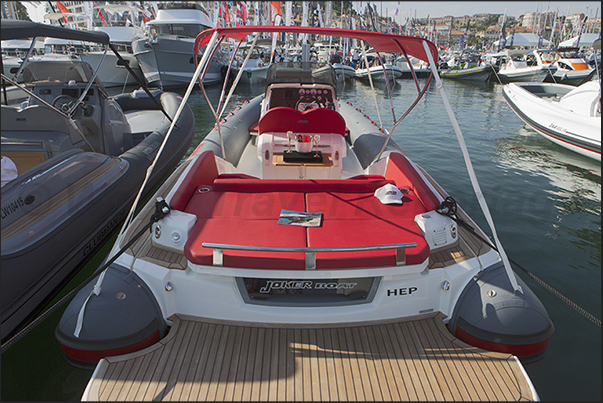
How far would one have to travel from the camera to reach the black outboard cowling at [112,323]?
90.6 inches

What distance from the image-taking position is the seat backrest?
472 cm

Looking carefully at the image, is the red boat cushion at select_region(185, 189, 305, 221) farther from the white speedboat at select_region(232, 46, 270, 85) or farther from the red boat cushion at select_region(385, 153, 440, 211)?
the white speedboat at select_region(232, 46, 270, 85)

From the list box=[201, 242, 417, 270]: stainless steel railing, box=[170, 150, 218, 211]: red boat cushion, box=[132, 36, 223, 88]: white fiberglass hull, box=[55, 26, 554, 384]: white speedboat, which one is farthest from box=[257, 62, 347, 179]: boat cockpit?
→ box=[132, 36, 223, 88]: white fiberglass hull

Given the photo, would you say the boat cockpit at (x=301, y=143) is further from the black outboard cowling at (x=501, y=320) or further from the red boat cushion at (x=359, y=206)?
the black outboard cowling at (x=501, y=320)

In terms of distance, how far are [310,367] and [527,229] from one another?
445 centimetres

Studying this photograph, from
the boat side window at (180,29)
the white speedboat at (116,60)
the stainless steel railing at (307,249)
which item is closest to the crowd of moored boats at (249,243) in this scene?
the stainless steel railing at (307,249)

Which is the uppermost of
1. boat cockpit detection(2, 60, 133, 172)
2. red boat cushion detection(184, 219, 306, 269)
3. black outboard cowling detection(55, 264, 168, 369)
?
boat cockpit detection(2, 60, 133, 172)

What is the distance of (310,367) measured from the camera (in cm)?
223

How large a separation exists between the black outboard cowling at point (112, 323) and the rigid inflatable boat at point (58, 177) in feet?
2.99

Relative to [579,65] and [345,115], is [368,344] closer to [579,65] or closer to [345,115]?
[345,115]

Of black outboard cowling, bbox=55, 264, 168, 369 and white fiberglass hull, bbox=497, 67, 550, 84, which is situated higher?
white fiberglass hull, bbox=497, 67, 550, 84

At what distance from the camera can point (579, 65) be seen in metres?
22.7

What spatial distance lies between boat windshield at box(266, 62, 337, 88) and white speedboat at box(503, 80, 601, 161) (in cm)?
608

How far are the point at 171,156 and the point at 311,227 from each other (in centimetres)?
476
